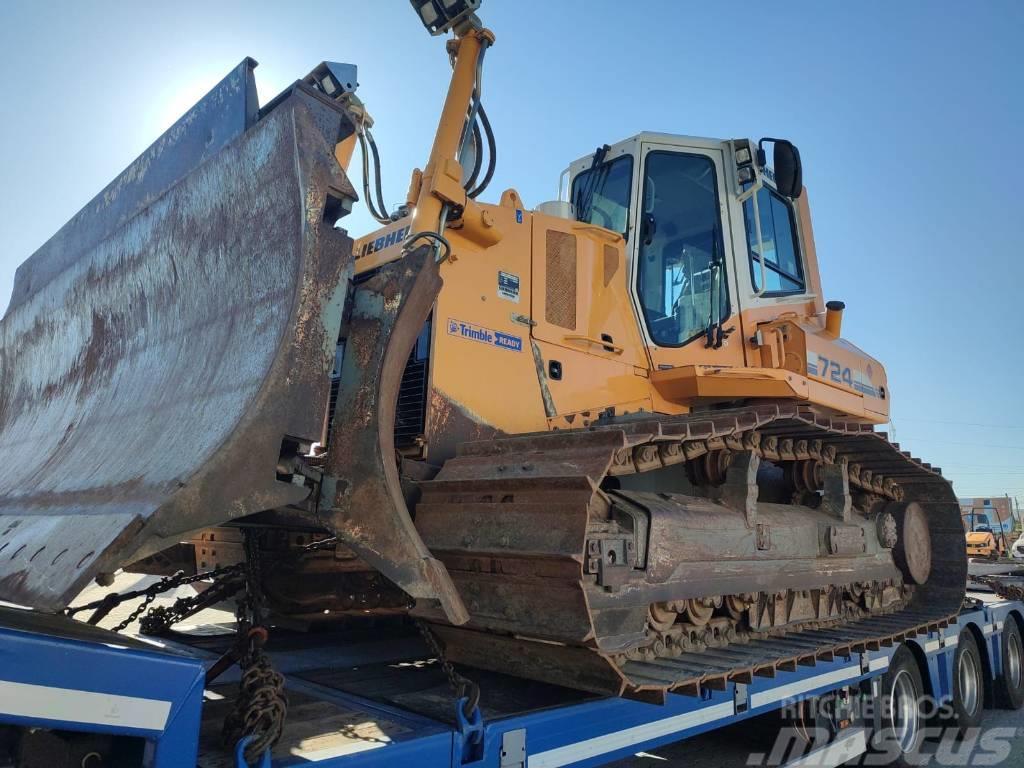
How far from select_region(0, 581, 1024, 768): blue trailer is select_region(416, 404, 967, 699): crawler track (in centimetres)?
16

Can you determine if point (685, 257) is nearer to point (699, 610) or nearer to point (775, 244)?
Answer: point (775, 244)

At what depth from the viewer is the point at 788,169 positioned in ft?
15.6

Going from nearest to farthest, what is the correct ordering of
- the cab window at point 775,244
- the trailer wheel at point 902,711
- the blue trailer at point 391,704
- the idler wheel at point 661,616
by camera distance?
1. the blue trailer at point 391,704
2. the idler wheel at point 661,616
3. the trailer wheel at point 902,711
4. the cab window at point 775,244

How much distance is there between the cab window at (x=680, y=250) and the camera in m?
4.80

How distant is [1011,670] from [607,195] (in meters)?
5.37

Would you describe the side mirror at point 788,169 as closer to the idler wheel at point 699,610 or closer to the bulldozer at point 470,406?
the bulldozer at point 470,406

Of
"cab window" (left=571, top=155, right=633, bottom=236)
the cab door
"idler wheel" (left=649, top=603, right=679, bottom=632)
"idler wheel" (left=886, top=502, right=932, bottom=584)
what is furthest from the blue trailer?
"cab window" (left=571, top=155, right=633, bottom=236)

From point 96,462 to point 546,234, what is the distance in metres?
2.57

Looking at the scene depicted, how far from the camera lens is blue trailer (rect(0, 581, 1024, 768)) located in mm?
1527

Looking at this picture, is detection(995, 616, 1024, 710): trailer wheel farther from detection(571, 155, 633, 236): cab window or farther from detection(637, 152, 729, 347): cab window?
detection(571, 155, 633, 236): cab window

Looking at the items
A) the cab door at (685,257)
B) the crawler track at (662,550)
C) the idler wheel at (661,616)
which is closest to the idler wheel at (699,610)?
the crawler track at (662,550)

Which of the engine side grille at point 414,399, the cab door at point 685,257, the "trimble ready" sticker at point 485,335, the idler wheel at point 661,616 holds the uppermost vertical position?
the cab door at point 685,257

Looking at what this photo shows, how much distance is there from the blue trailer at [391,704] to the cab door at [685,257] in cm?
186

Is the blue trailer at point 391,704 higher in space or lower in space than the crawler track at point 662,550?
lower
